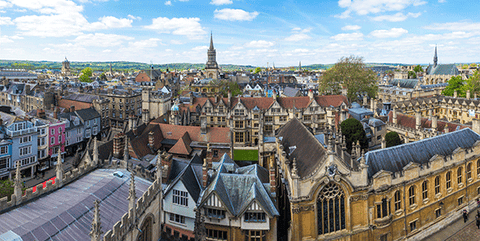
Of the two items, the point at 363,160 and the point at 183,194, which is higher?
the point at 363,160

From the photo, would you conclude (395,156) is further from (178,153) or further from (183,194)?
(178,153)

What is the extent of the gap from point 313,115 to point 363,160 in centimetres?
3679

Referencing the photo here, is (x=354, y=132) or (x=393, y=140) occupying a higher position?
(x=354, y=132)

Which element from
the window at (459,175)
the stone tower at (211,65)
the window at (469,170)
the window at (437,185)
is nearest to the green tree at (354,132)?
the window at (469,170)

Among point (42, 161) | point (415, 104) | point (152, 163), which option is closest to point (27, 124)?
point (42, 161)

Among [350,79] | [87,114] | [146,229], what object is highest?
[350,79]

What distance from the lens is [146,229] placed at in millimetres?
22094

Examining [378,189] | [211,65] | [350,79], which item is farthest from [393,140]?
[211,65]

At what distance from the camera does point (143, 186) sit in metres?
24.2

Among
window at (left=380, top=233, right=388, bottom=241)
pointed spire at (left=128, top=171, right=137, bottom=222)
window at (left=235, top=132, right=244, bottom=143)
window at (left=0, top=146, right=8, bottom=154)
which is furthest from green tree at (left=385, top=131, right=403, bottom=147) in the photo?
window at (left=0, top=146, right=8, bottom=154)

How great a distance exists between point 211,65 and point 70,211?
439 ft

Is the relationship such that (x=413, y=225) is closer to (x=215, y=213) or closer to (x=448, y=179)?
(x=448, y=179)

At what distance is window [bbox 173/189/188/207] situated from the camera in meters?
25.5

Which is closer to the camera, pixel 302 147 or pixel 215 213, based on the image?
pixel 215 213
